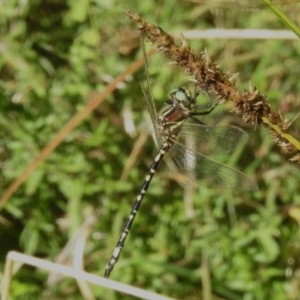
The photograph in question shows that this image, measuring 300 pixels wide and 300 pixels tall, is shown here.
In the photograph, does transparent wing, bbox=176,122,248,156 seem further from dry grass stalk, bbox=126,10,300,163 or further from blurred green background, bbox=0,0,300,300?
dry grass stalk, bbox=126,10,300,163

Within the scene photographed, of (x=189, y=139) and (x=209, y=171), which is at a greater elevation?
(x=189, y=139)

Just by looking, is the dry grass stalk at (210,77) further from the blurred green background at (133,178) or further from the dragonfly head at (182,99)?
the blurred green background at (133,178)

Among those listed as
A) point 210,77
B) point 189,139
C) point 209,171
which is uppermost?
point 189,139

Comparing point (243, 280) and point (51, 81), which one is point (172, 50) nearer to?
point (243, 280)

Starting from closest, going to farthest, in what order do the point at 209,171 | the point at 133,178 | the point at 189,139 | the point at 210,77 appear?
the point at 210,77 → the point at 209,171 → the point at 189,139 → the point at 133,178

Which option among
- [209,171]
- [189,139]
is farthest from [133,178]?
[209,171]

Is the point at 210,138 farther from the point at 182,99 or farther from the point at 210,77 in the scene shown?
the point at 210,77
